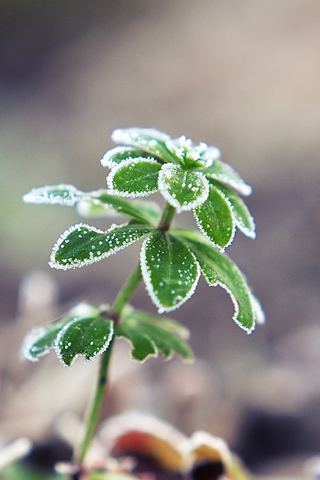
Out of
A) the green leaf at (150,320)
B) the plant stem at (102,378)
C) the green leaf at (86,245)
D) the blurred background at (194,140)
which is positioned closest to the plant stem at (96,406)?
the plant stem at (102,378)

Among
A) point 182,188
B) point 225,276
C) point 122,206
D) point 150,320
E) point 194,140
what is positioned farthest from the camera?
point 194,140

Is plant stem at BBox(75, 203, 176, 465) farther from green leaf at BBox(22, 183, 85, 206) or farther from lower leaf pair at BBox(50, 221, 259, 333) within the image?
green leaf at BBox(22, 183, 85, 206)

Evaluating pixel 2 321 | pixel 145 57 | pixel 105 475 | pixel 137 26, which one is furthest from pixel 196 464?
→ pixel 137 26

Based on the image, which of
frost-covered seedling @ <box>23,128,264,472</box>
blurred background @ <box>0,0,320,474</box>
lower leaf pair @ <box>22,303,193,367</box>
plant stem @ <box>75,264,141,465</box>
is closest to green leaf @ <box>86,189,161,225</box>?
frost-covered seedling @ <box>23,128,264,472</box>

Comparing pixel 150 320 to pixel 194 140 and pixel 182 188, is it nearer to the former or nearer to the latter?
pixel 182 188

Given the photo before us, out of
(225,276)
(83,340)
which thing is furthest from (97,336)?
(225,276)

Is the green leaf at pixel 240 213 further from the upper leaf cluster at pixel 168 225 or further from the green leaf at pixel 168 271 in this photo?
the green leaf at pixel 168 271

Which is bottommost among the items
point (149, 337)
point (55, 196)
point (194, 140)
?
point (149, 337)

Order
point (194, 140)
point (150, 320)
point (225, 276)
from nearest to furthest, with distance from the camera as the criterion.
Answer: point (225, 276), point (150, 320), point (194, 140)
